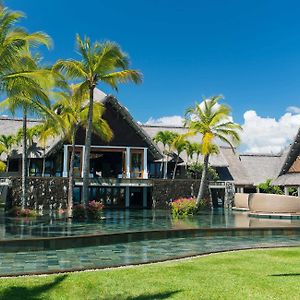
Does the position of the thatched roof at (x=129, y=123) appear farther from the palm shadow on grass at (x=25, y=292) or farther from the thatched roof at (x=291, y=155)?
the palm shadow on grass at (x=25, y=292)

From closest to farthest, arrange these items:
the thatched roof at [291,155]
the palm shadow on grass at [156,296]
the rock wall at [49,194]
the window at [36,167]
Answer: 1. the palm shadow on grass at [156,296]
2. the rock wall at [49,194]
3. the thatched roof at [291,155]
4. the window at [36,167]

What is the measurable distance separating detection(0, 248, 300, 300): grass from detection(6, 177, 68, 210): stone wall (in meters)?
21.5

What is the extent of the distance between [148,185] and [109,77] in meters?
13.0

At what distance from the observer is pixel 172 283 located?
7.74m

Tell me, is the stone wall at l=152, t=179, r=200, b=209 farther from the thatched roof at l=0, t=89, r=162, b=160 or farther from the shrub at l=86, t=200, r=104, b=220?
the shrub at l=86, t=200, r=104, b=220

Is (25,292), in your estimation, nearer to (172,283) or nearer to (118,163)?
(172,283)

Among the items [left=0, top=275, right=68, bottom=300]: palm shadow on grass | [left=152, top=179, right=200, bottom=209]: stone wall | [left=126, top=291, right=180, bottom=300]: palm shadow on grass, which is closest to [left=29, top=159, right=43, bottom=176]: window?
[left=152, top=179, right=200, bottom=209]: stone wall

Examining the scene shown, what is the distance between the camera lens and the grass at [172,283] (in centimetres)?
695

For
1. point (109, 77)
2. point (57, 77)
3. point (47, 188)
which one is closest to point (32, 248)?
point (57, 77)

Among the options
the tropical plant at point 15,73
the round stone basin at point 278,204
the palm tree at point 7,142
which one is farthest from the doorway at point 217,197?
the tropical plant at point 15,73

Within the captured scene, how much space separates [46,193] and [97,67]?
11527 millimetres

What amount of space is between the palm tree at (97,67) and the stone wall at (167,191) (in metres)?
10.7

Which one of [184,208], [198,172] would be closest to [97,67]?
[184,208]

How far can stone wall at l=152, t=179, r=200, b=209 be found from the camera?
111 feet
